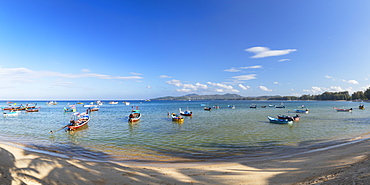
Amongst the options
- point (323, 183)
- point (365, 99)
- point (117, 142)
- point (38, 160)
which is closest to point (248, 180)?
point (323, 183)

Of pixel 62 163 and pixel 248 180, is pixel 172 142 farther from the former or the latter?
pixel 248 180

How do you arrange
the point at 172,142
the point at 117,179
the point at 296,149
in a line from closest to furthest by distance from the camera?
the point at 117,179 < the point at 296,149 < the point at 172,142

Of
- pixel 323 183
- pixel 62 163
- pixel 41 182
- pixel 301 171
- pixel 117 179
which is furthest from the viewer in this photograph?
pixel 62 163

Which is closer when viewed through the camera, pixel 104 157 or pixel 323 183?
pixel 323 183

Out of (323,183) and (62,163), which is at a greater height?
(323,183)

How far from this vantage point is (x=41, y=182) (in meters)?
8.31

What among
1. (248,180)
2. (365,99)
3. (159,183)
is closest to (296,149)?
(248,180)

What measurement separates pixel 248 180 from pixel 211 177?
5.80ft

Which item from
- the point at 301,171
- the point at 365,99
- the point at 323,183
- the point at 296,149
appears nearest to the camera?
the point at 323,183

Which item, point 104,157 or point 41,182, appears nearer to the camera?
point 41,182

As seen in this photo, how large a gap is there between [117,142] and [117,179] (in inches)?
458

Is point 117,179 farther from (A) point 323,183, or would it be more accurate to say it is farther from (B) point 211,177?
(A) point 323,183

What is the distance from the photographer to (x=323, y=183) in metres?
7.01

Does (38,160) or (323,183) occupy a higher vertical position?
(323,183)
